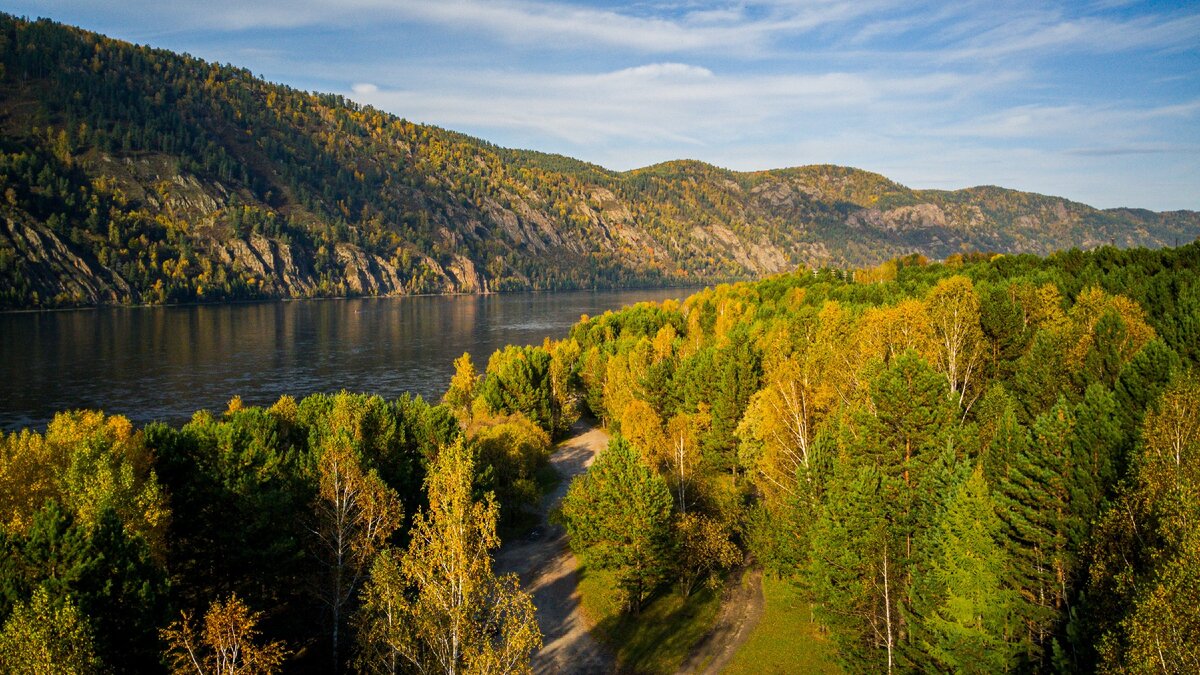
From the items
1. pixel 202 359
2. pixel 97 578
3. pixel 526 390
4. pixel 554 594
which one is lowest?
→ pixel 554 594

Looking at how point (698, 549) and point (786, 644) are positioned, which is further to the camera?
point (698, 549)

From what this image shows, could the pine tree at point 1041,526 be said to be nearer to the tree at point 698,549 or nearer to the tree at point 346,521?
the tree at point 698,549

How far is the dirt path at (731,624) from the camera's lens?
116 ft

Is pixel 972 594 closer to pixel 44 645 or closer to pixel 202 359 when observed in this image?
pixel 44 645

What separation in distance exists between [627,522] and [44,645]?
2775 cm

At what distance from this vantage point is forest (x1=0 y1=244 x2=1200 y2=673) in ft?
75.2

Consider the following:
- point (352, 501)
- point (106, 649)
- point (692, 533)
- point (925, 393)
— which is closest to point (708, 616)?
point (692, 533)

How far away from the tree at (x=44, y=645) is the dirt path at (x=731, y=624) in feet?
84.3

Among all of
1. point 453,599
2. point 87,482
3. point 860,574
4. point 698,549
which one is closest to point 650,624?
point 698,549

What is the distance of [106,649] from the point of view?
2342 centimetres

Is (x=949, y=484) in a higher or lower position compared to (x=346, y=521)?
higher

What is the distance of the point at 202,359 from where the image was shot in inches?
5074

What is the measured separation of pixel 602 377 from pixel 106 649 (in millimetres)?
70227

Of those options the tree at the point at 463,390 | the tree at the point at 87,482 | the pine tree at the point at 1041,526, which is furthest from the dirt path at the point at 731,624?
the tree at the point at 463,390
